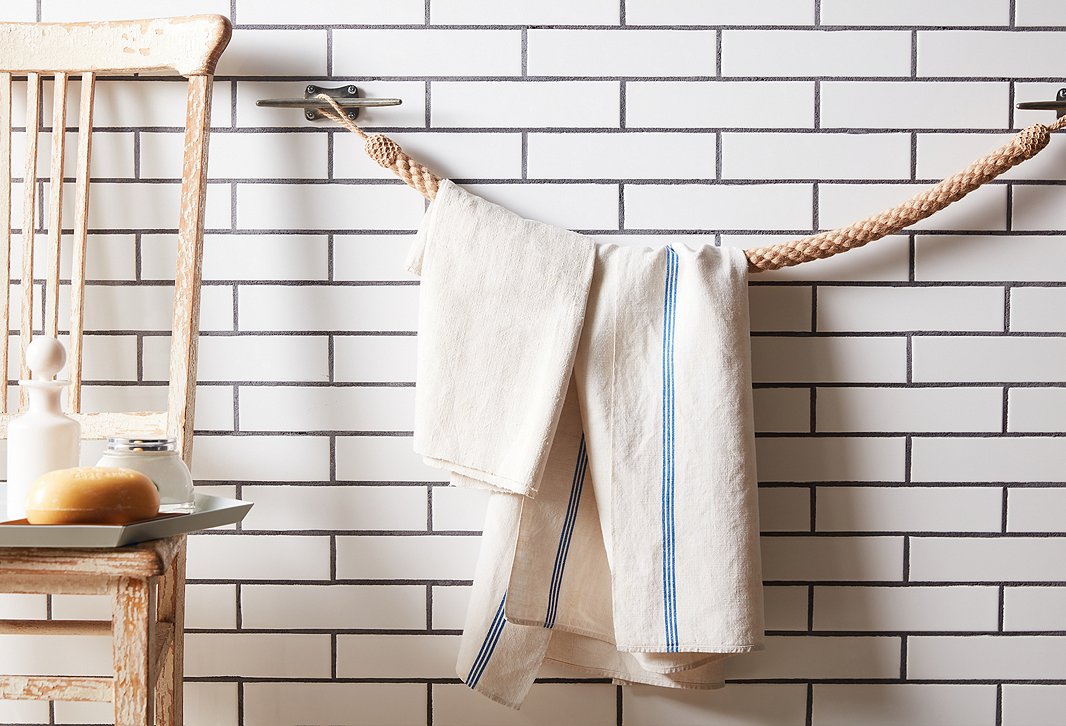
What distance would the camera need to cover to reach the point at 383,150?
3.24 feet

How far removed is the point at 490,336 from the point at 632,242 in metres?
0.23

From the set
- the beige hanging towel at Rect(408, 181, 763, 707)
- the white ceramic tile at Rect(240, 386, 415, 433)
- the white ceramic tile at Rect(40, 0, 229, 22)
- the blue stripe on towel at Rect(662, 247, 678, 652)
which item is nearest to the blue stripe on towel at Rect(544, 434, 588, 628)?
the beige hanging towel at Rect(408, 181, 763, 707)

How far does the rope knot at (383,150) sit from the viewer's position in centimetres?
99

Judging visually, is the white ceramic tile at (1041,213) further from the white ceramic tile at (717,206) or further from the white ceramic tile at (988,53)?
the white ceramic tile at (717,206)

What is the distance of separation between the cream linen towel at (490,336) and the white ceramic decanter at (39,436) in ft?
1.15

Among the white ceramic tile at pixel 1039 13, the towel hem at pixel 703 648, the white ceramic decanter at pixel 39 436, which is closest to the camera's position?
the white ceramic decanter at pixel 39 436

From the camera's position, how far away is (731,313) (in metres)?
0.95

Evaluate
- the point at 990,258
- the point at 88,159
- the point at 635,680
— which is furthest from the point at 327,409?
the point at 990,258

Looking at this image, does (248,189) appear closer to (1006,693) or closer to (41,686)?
(41,686)

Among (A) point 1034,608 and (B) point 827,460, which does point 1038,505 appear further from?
(B) point 827,460

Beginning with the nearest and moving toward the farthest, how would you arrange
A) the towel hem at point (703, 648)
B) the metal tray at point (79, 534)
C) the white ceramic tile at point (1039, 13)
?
the metal tray at point (79, 534) < the towel hem at point (703, 648) < the white ceramic tile at point (1039, 13)

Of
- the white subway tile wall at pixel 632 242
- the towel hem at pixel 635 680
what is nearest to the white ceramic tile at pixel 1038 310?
the white subway tile wall at pixel 632 242

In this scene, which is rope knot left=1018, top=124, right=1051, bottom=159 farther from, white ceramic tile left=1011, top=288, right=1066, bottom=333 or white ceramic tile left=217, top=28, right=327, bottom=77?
white ceramic tile left=217, top=28, right=327, bottom=77

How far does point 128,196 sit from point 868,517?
1020mm
